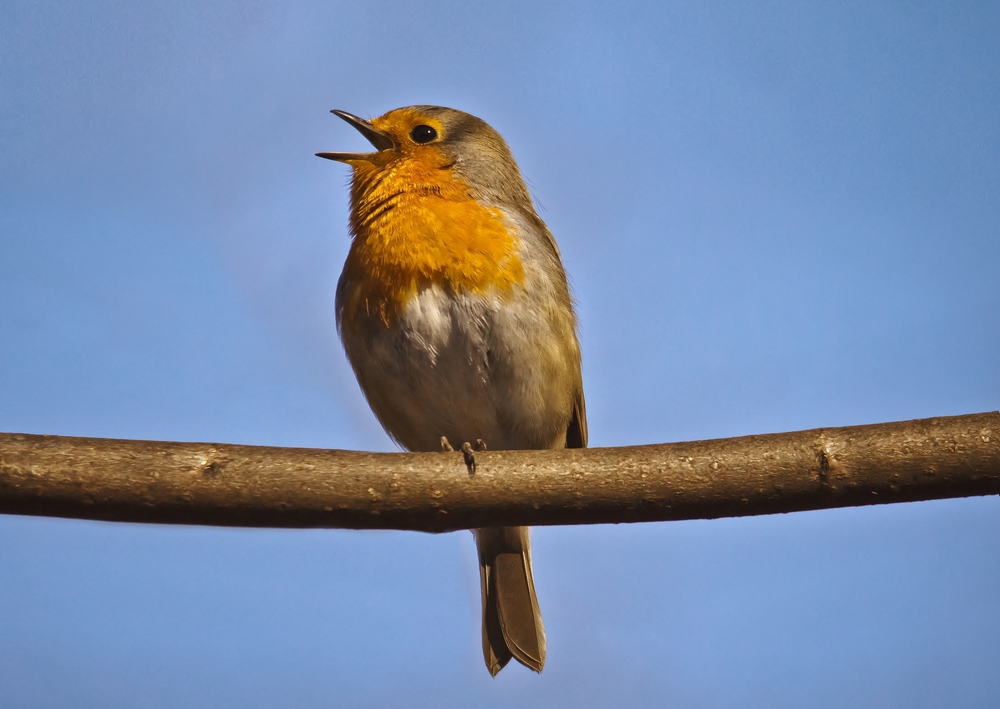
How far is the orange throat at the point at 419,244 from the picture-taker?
4.25 metres

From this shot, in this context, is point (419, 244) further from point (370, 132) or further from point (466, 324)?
point (370, 132)

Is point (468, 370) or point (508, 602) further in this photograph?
point (508, 602)

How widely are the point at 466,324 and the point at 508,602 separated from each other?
1524 millimetres

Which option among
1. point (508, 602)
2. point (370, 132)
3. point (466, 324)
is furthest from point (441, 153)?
point (508, 602)

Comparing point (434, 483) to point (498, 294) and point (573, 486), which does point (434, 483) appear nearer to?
point (573, 486)

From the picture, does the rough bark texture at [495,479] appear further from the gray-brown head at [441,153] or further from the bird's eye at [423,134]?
the bird's eye at [423,134]

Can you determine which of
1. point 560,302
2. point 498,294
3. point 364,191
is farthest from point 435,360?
point 364,191

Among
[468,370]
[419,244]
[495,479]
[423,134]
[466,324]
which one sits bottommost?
[495,479]

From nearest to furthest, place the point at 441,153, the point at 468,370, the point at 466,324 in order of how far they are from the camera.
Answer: the point at 466,324 < the point at 468,370 < the point at 441,153

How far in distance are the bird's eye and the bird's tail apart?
2.17 metres

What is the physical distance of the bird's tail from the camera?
14.5ft

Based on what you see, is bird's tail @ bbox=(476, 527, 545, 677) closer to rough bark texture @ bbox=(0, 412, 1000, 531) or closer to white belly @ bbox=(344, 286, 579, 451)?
white belly @ bbox=(344, 286, 579, 451)

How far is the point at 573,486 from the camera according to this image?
112 inches

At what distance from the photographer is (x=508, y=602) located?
4.73 m
